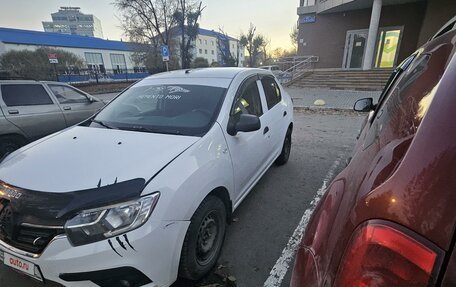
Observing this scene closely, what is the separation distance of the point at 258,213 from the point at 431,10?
62.4 ft

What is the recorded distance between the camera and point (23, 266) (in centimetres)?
181

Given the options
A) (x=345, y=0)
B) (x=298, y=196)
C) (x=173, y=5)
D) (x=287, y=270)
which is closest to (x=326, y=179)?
(x=298, y=196)

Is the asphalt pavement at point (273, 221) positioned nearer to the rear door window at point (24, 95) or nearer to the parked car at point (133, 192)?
the parked car at point (133, 192)

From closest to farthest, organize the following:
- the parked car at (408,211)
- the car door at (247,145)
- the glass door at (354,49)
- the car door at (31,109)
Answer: the parked car at (408,211) < the car door at (247,145) < the car door at (31,109) < the glass door at (354,49)

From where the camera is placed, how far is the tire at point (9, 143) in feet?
15.8

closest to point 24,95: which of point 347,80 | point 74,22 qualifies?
point 347,80

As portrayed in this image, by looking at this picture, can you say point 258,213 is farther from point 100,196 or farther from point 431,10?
point 431,10

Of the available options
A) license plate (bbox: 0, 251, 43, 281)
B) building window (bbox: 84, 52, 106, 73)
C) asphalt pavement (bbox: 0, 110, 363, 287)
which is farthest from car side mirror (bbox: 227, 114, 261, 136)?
building window (bbox: 84, 52, 106, 73)

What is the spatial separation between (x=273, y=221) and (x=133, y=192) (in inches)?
77.3

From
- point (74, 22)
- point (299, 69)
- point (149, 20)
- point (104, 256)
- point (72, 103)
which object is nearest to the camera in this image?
point (104, 256)

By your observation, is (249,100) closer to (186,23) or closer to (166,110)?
(166,110)

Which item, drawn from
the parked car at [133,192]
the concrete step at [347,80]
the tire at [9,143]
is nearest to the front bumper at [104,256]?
the parked car at [133,192]

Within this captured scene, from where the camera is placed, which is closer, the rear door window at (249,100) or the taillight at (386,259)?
the taillight at (386,259)

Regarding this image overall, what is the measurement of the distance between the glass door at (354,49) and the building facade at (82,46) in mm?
24147
